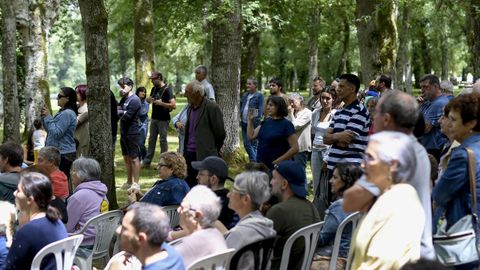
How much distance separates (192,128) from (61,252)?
419 cm

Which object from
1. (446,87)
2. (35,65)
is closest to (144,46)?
(35,65)

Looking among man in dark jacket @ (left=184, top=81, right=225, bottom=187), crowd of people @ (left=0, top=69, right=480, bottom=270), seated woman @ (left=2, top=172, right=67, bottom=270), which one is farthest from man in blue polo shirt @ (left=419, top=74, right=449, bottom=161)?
seated woman @ (left=2, top=172, right=67, bottom=270)

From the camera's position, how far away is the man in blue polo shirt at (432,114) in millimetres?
8125

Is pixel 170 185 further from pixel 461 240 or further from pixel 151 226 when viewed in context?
pixel 461 240

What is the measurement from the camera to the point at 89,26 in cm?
895

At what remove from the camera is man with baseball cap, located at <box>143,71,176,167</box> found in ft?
43.2

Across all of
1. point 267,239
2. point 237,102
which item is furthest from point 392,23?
point 267,239

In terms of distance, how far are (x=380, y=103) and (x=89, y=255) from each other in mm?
3295

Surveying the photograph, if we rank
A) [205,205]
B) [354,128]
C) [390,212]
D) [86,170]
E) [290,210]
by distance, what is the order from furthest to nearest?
[354,128] < [86,170] < [290,210] < [205,205] < [390,212]

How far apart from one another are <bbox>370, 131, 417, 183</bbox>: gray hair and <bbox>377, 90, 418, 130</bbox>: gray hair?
0.32 m

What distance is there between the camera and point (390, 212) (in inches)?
134

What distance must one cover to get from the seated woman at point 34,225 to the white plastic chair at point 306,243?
1492 millimetres

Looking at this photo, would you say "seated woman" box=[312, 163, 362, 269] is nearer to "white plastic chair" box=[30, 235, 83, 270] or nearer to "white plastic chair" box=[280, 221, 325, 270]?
"white plastic chair" box=[280, 221, 325, 270]

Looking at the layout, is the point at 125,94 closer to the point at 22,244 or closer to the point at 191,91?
the point at 191,91
